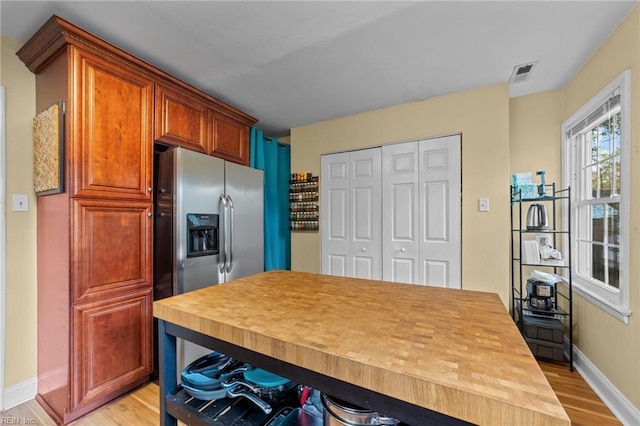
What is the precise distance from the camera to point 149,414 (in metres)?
1.67


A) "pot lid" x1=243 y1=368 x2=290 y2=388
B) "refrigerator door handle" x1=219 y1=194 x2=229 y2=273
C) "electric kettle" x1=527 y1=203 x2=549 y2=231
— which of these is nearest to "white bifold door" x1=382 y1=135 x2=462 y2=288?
"electric kettle" x1=527 y1=203 x2=549 y2=231

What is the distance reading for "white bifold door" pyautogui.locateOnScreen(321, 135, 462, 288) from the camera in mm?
2568

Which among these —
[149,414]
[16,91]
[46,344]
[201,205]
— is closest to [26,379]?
[46,344]

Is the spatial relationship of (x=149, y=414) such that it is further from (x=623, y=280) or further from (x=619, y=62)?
(x=619, y=62)

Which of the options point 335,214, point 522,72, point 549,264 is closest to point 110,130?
point 335,214

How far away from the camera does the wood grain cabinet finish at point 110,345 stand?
1613mm

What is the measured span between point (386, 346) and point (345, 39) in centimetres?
187

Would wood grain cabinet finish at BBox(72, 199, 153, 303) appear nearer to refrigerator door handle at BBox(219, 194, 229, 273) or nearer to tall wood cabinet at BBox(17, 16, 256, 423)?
tall wood cabinet at BBox(17, 16, 256, 423)

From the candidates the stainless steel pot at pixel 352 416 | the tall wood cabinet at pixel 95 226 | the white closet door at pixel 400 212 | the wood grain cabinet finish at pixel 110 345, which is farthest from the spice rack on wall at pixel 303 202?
the stainless steel pot at pixel 352 416

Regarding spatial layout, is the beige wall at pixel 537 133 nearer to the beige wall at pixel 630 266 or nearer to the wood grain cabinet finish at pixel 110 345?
the beige wall at pixel 630 266

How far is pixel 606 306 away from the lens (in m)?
1.81

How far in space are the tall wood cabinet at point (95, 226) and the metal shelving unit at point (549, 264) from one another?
3033 millimetres

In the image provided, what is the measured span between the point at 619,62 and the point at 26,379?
14.6ft

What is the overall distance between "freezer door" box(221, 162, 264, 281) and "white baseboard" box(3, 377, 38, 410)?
1.38 metres
